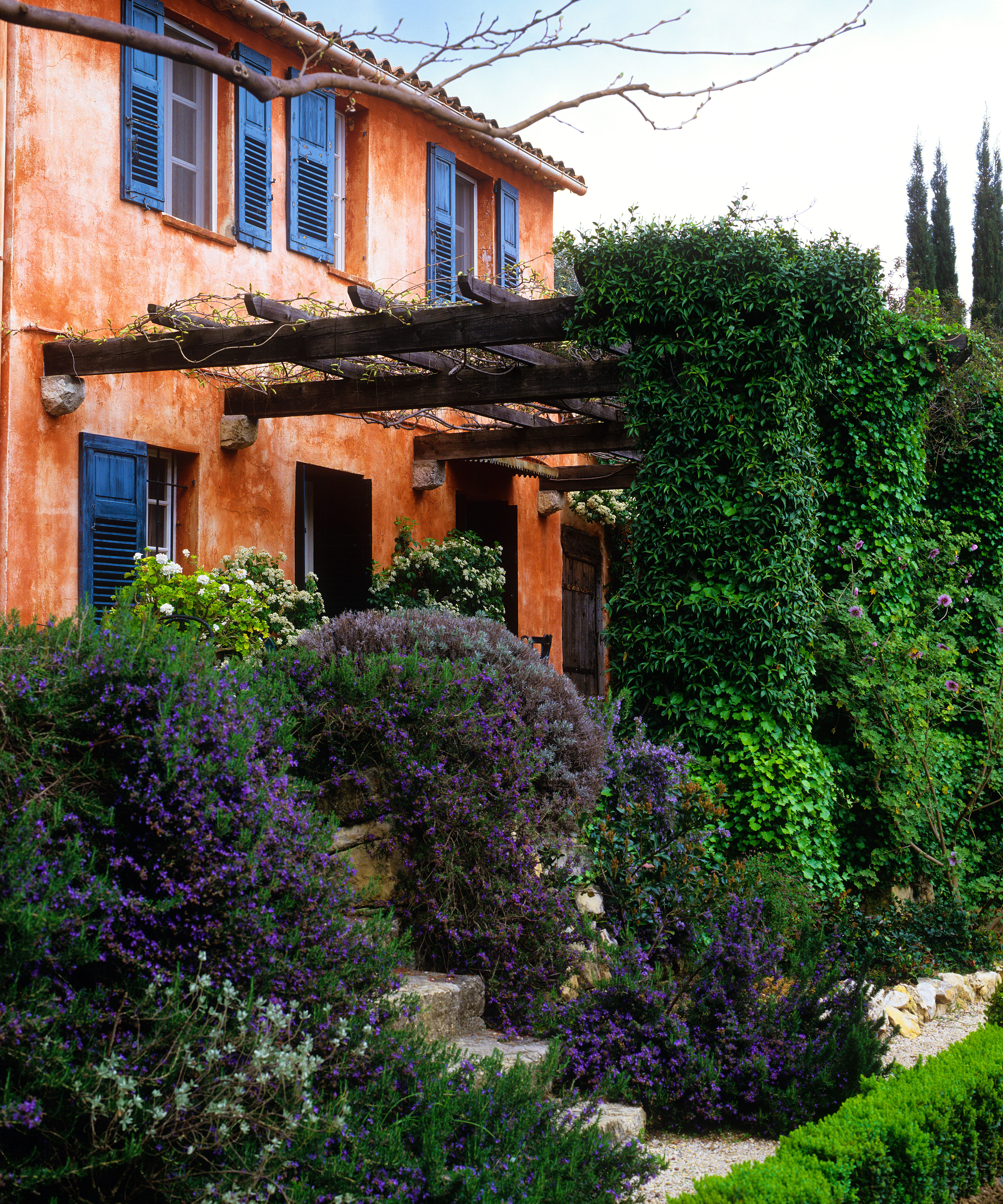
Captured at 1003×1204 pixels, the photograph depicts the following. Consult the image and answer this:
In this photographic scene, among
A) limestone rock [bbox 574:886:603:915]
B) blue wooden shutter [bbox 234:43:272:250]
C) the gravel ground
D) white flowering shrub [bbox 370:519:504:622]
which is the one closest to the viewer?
the gravel ground

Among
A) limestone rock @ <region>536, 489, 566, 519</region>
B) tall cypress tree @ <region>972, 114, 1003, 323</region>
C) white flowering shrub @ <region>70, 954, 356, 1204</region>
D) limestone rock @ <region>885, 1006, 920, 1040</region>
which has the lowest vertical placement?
limestone rock @ <region>885, 1006, 920, 1040</region>

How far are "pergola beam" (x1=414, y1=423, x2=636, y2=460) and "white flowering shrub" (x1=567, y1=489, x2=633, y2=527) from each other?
3.08 metres

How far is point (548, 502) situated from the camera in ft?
43.0

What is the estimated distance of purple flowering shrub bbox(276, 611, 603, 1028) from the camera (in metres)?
4.44

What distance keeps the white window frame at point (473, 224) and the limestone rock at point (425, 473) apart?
99.2 inches

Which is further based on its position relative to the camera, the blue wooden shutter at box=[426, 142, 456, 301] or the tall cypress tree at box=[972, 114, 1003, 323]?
the tall cypress tree at box=[972, 114, 1003, 323]

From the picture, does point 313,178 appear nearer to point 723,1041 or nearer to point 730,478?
point 730,478

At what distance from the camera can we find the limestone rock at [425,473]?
11.0 meters

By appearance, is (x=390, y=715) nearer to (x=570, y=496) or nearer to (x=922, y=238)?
(x=570, y=496)

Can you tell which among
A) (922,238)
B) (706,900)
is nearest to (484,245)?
(706,900)

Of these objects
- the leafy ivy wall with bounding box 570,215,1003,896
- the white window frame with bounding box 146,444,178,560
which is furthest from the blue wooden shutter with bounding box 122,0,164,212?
the leafy ivy wall with bounding box 570,215,1003,896

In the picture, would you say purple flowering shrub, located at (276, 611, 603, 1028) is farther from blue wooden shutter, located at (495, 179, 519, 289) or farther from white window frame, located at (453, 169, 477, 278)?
white window frame, located at (453, 169, 477, 278)

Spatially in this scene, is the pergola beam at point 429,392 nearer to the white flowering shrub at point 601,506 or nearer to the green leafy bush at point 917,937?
the green leafy bush at point 917,937

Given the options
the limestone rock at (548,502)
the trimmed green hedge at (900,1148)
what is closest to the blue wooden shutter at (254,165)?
the limestone rock at (548,502)
